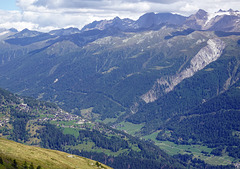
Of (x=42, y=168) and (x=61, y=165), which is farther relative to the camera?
(x=61, y=165)

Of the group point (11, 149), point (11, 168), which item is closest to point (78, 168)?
point (11, 149)

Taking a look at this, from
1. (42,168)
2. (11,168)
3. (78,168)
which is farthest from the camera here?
(78,168)

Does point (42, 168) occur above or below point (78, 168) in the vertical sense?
above

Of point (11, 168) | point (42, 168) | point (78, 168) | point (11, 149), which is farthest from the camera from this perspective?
point (78, 168)

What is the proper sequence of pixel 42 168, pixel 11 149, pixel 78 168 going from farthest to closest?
pixel 78 168
pixel 11 149
pixel 42 168

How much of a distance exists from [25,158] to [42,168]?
10.7 meters

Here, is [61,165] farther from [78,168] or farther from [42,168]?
[42,168]

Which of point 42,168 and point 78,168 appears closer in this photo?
point 42,168

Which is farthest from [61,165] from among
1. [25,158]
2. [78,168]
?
[25,158]

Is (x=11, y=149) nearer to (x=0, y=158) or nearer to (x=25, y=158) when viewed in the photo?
(x=25, y=158)

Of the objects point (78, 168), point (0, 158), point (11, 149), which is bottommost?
point (78, 168)

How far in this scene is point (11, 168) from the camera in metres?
131

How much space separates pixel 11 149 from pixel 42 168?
27.6 meters

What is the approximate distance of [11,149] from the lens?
168 m
